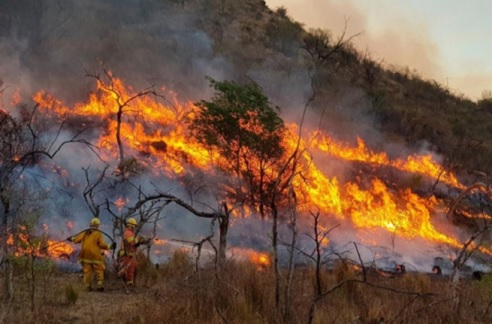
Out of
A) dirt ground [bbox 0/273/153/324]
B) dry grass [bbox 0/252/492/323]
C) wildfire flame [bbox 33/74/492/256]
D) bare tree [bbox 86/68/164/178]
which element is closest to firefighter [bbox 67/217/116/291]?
dirt ground [bbox 0/273/153/324]

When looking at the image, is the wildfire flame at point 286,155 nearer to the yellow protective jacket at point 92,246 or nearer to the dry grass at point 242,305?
the yellow protective jacket at point 92,246

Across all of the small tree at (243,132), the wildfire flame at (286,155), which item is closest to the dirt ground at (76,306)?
the small tree at (243,132)

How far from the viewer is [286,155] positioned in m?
21.6

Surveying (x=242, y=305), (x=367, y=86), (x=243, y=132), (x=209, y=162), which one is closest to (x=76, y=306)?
(x=242, y=305)

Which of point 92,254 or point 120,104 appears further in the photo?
point 120,104

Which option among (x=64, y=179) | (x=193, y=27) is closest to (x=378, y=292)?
(x=64, y=179)

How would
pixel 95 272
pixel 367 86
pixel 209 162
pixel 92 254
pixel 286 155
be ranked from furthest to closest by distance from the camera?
1. pixel 367 86
2. pixel 209 162
3. pixel 286 155
4. pixel 95 272
5. pixel 92 254

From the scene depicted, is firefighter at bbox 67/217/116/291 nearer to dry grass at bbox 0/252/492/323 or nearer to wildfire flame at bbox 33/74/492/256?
dry grass at bbox 0/252/492/323

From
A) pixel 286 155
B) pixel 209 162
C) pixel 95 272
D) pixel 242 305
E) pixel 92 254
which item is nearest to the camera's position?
pixel 242 305

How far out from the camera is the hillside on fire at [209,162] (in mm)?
8680

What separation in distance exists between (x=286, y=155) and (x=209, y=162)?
13.2 ft

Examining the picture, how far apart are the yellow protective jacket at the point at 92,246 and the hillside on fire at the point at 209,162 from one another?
3cm

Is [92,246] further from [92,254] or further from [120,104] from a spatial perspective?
[120,104]

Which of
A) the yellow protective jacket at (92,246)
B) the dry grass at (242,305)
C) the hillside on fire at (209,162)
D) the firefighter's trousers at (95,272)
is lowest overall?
the dry grass at (242,305)
